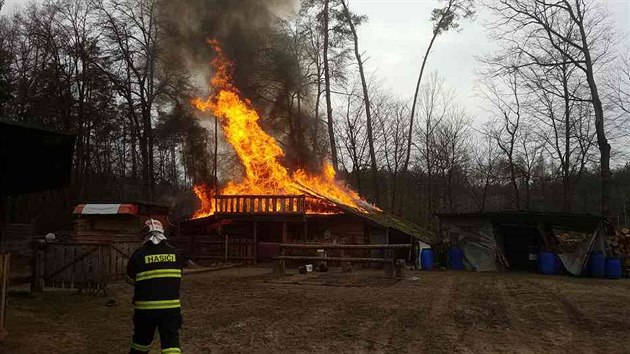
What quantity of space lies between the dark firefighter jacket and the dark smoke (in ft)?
75.8

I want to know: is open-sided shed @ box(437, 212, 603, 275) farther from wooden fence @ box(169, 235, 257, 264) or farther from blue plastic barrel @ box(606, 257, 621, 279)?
wooden fence @ box(169, 235, 257, 264)

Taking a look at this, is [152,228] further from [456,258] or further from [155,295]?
[456,258]

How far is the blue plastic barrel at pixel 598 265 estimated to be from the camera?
62.3 ft

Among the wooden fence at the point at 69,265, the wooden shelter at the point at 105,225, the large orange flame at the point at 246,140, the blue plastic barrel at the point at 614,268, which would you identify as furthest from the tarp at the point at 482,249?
the wooden fence at the point at 69,265

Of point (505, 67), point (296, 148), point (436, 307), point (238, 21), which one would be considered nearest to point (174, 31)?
point (238, 21)

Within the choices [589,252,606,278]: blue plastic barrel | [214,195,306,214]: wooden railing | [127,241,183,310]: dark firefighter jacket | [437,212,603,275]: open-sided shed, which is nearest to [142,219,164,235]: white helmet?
[127,241,183,310]: dark firefighter jacket

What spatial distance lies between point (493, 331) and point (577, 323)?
199 centimetres

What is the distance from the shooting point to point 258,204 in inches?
961

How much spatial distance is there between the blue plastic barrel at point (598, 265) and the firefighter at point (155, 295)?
1816cm

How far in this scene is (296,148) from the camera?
31.4 metres

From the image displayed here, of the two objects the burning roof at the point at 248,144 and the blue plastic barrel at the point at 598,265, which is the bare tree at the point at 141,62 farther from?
the blue plastic barrel at the point at 598,265

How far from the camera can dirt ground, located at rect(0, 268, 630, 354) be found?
777 cm

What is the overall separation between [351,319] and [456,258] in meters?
14.0

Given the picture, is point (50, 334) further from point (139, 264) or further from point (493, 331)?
point (493, 331)
